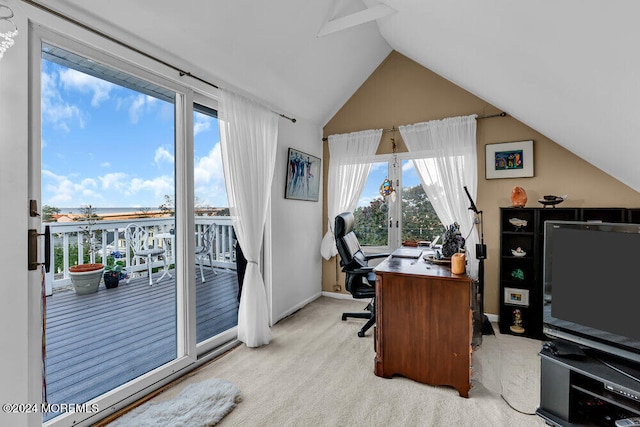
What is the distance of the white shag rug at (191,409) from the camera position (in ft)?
5.32

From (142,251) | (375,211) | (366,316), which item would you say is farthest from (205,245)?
(375,211)

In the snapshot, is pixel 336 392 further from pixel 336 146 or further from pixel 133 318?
pixel 336 146

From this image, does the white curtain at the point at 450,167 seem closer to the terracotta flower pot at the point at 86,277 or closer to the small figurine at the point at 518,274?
the small figurine at the point at 518,274

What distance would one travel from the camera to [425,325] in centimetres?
196

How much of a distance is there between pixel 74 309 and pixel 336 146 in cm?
325

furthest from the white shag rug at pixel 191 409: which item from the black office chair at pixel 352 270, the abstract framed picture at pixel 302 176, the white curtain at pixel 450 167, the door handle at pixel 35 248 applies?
the white curtain at pixel 450 167

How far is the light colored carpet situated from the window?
4.57ft

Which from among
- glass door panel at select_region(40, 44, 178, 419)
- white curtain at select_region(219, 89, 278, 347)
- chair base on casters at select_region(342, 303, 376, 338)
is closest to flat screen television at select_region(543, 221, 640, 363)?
chair base on casters at select_region(342, 303, 376, 338)

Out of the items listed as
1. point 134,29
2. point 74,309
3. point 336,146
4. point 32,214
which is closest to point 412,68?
point 336,146

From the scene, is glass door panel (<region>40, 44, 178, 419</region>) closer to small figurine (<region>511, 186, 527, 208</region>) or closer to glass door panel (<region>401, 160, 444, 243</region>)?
glass door panel (<region>401, 160, 444, 243</region>)

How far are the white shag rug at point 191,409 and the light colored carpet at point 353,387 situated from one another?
0.07 meters

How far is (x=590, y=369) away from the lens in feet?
4.73

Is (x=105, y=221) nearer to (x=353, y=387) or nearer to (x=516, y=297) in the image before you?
(x=353, y=387)

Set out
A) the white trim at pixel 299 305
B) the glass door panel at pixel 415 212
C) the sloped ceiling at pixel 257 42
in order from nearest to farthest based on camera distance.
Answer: the sloped ceiling at pixel 257 42
the white trim at pixel 299 305
the glass door panel at pixel 415 212
